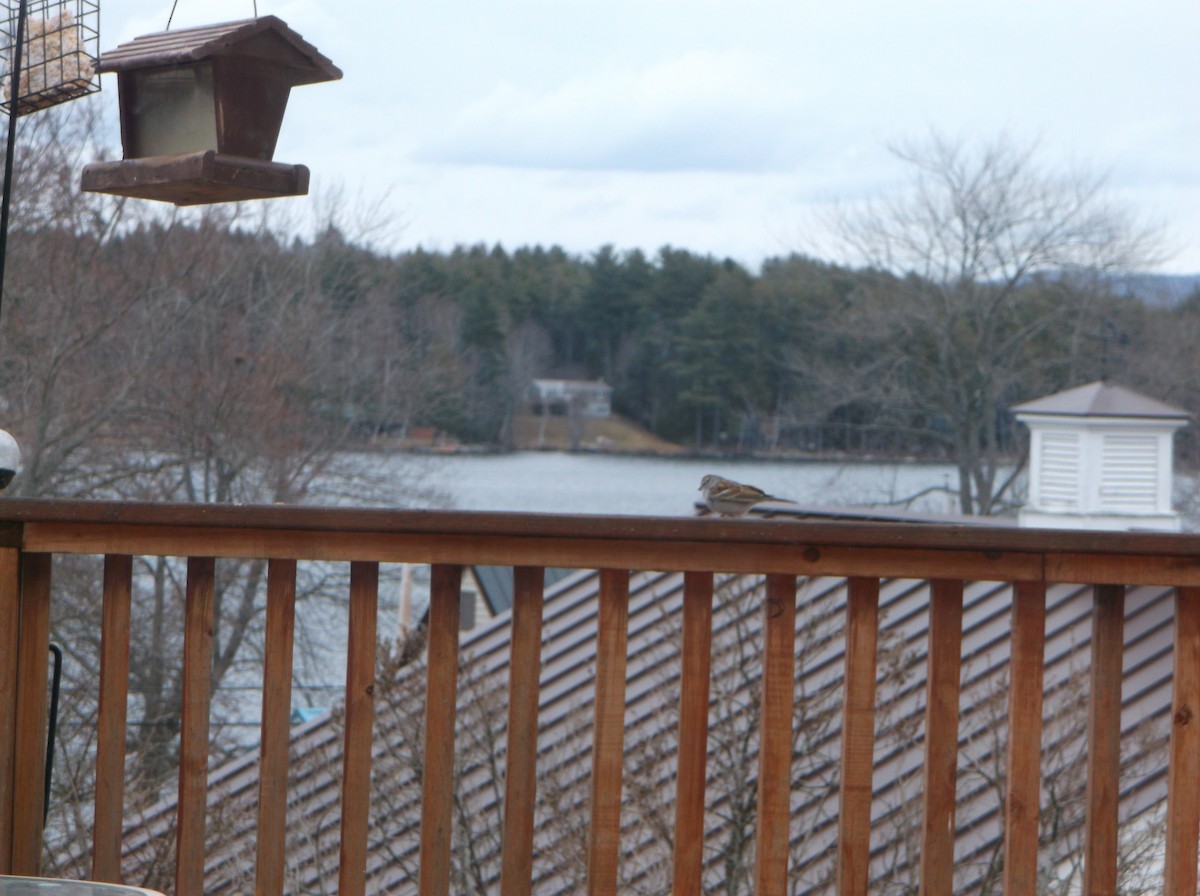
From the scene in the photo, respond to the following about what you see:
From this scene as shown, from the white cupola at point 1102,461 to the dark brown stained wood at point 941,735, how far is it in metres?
8.71

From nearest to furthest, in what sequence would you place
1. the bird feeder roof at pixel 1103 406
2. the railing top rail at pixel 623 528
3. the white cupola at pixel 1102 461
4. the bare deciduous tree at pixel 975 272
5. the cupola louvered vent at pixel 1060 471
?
the railing top rail at pixel 623 528 < the white cupola at pixel 1102 461 < the cupola louvered vent at pixel 1060 471 < the bird feeder roof at pixel 1103 406 < the bare deciduous tree at pixel 975 272

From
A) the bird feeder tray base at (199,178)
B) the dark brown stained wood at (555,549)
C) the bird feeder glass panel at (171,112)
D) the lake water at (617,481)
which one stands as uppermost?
the bird feeder glass panel at (171,112)

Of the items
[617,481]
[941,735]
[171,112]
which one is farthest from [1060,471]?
[617,481]

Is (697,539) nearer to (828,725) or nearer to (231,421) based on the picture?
(828,725)

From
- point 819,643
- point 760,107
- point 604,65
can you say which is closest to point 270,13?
point 819,643

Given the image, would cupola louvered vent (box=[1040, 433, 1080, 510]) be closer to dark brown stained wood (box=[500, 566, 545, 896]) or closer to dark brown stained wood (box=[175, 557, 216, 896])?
dark brown stained wood (box=[500, 566, 545, 896])

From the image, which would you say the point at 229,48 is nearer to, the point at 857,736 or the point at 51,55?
the point at 51,55

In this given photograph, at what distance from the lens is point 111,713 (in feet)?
6.87

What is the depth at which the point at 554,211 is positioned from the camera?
24156mm

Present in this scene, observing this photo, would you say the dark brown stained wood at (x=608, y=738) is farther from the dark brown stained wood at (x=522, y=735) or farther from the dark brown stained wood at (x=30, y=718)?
the dark brown stained wood at (x=30, y=718)

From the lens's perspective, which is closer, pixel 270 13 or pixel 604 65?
pixel 270 13

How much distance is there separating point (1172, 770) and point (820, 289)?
23.4 m

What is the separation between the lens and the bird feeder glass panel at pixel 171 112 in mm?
2180

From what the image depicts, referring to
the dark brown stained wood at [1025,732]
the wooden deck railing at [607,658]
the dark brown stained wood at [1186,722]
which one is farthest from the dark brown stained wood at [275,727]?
the dark brown stained wood at [1186,722]
